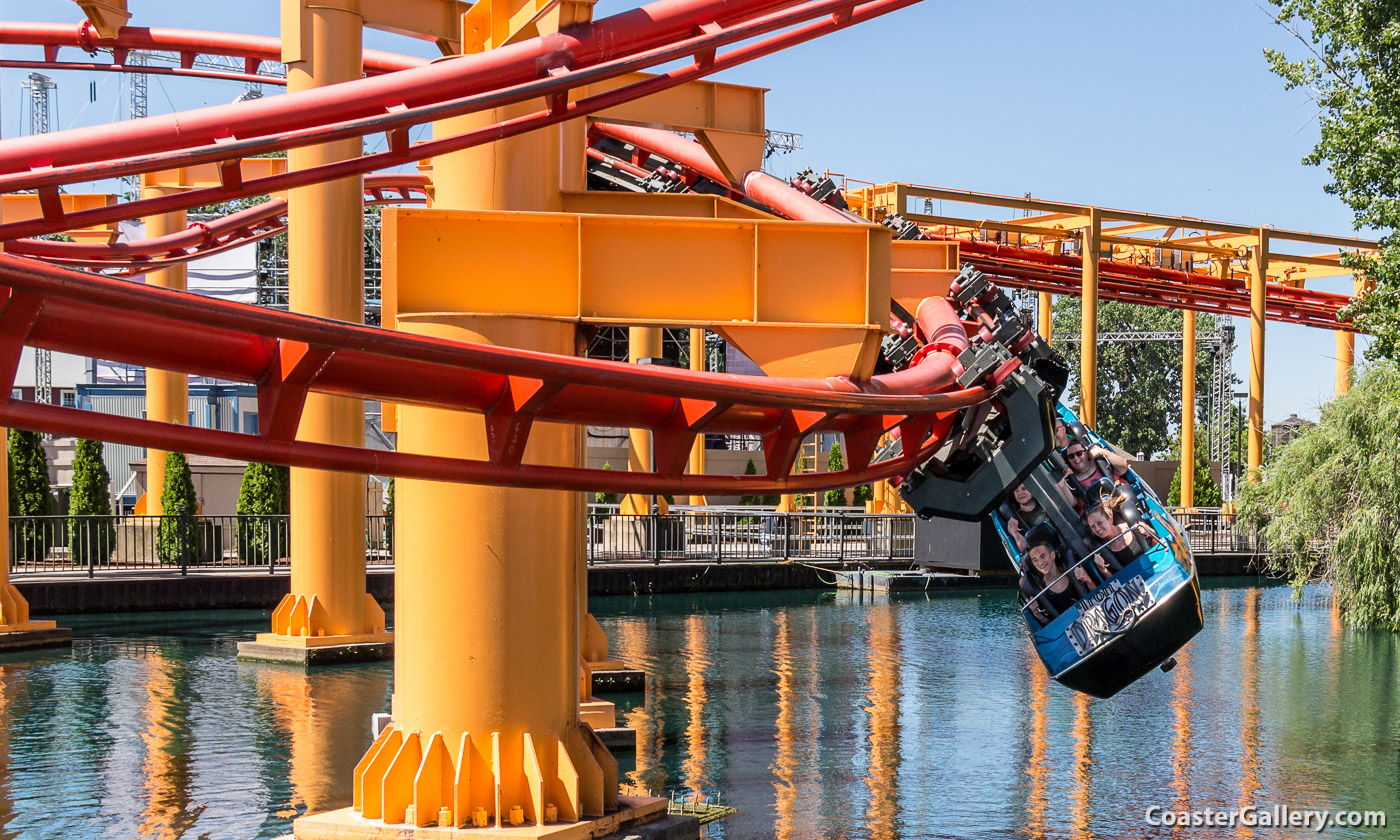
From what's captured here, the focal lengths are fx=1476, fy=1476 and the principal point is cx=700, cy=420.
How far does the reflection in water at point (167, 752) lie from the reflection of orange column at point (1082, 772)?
605cm

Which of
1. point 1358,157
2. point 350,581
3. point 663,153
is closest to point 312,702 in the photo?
point 350,581

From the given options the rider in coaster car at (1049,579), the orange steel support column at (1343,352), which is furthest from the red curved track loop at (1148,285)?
the rider in coaster car at (1049,579)

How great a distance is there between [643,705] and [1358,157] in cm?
1440

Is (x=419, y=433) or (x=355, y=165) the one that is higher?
(x=355, y=165)

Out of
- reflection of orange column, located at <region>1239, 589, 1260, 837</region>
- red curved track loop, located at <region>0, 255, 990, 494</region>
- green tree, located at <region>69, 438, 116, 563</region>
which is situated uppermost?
red curved track loop, located at <region>0, 255, 990, 494</region>

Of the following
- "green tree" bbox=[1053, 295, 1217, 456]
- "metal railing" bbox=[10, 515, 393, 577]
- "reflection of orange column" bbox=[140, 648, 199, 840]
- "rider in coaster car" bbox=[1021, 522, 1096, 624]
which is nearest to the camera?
"reflection of orange column" bbox=[140, 648, 199, 840]

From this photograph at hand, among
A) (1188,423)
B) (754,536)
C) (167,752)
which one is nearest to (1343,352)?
(1188,423)

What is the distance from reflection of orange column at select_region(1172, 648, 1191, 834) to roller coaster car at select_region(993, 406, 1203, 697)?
817 mm

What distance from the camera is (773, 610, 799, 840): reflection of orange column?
10070 millimetres

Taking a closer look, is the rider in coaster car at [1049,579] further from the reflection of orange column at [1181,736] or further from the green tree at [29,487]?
the green tree at [29,487]

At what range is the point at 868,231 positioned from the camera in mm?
8383

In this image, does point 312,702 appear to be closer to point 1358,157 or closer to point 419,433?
point 419,433

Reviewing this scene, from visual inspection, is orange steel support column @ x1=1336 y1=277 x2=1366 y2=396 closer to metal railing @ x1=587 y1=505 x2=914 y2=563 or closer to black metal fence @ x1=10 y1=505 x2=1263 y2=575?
black metal fence @ x1=10 y1=505 x2=1263 y2=575
